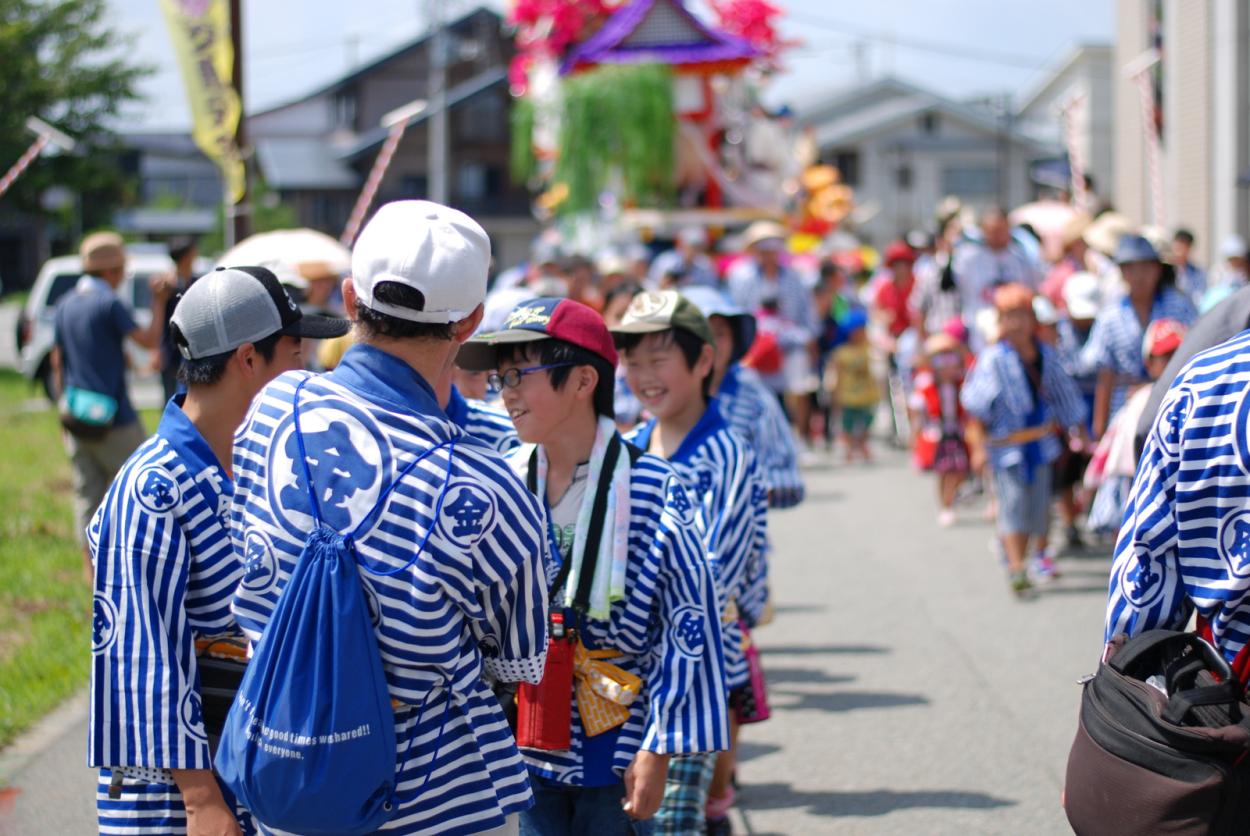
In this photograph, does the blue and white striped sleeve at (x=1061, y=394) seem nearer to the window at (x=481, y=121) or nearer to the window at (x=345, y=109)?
the window at (x=481, y=121)

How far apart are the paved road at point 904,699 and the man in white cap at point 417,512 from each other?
9.66 feet

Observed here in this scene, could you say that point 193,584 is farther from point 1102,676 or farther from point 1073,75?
point 1073,75

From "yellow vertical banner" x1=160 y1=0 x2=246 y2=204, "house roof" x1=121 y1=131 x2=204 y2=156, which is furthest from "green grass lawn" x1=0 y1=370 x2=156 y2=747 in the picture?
"house roof" x1=121 y1=131 x2=204 y2=156

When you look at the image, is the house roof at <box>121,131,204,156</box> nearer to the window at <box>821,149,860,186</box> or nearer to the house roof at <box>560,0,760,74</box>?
the window at <box>821,149,860,186</box>

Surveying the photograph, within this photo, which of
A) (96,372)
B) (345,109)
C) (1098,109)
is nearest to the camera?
(96,372)

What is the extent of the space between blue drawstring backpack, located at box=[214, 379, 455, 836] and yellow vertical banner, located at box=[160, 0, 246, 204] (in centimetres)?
878

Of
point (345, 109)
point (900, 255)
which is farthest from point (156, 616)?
point (345, 109)

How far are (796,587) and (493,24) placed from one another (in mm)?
58634

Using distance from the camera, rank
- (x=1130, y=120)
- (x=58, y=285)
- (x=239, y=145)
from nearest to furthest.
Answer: (x=239, y=145) → (x=58, y=285) → (x=1130, y=120)

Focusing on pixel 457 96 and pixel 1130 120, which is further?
pixel 457 96

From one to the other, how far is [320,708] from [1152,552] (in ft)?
5.09

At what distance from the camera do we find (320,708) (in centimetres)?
233

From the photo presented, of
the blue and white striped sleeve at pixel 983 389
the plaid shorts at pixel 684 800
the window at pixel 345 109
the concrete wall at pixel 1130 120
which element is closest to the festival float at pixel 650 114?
the concrete wall at pixel 1130 120

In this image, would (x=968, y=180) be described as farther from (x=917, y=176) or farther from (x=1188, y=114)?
(x=1188, y=114)
